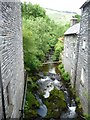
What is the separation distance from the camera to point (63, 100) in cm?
1627

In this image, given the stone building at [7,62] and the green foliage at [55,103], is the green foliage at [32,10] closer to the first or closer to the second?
the green foliage at [55,103]

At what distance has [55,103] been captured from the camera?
1565 centimetres

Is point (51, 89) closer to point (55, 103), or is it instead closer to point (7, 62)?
point (55, 103)

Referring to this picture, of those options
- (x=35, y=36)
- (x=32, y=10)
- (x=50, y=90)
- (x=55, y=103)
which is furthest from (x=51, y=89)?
(x=32, y=10)

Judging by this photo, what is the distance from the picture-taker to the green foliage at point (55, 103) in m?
14.0

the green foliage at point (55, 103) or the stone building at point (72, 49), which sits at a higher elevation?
the stone building at point (72, 49)

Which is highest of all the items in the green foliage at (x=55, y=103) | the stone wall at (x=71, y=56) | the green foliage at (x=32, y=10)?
the green foliage at (x=32, y=10)

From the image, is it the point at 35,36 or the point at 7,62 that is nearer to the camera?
the point at 7,62

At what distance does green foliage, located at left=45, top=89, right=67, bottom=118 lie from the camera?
1402 centimetres

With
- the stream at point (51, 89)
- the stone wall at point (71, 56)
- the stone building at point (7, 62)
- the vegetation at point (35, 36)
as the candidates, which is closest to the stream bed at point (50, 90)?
the stream at point (51, 89)

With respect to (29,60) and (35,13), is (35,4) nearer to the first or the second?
(35,13)

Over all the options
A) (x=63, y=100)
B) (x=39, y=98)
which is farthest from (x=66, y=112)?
(x=39, y=98)

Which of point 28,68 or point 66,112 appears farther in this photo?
point 28,68

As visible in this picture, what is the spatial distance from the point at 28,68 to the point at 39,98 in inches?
240
